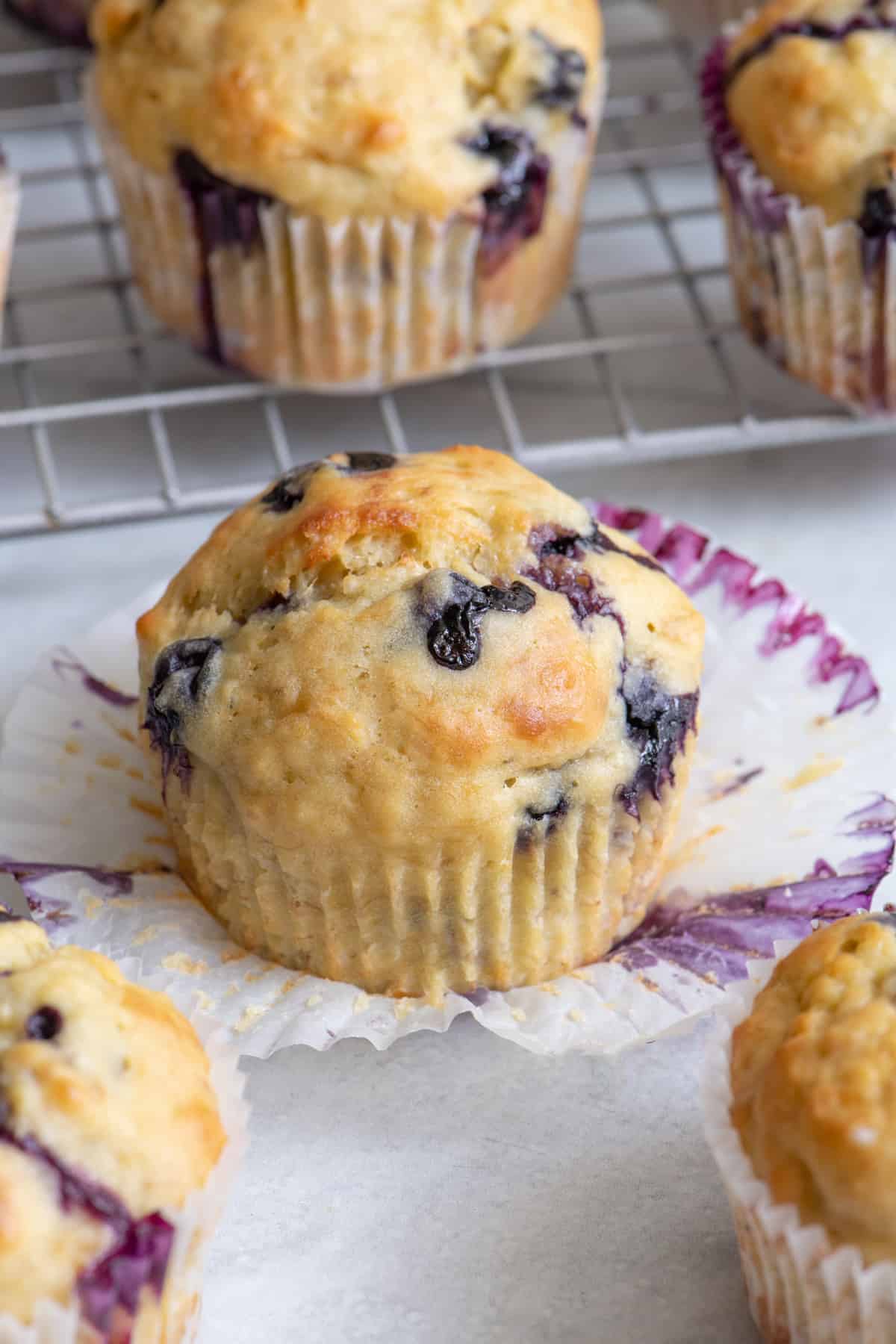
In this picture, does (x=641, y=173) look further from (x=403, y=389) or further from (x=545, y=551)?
(x=545, y=551)

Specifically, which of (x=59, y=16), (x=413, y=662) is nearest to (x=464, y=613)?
(x=413, y=662)

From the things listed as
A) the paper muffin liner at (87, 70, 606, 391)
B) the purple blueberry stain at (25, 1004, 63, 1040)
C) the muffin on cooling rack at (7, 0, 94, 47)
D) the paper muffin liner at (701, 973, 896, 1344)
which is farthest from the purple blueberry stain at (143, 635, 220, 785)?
the muffin on cooling rack at (7, 0, 94, 47)

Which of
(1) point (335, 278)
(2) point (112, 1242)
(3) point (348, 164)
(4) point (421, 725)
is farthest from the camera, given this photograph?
(1) point (335, 278)

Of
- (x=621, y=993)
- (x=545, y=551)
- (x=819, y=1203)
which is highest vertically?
(x=545, y=551)

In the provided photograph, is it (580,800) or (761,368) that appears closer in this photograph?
(580,800)

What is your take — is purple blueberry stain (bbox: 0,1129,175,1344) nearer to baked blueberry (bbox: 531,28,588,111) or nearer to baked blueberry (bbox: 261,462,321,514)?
baked blueberry (bbox: 261,462,321,514)

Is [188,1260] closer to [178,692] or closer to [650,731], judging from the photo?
[178,692]

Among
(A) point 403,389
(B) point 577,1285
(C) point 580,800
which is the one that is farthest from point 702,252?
(B) point 577,1285
